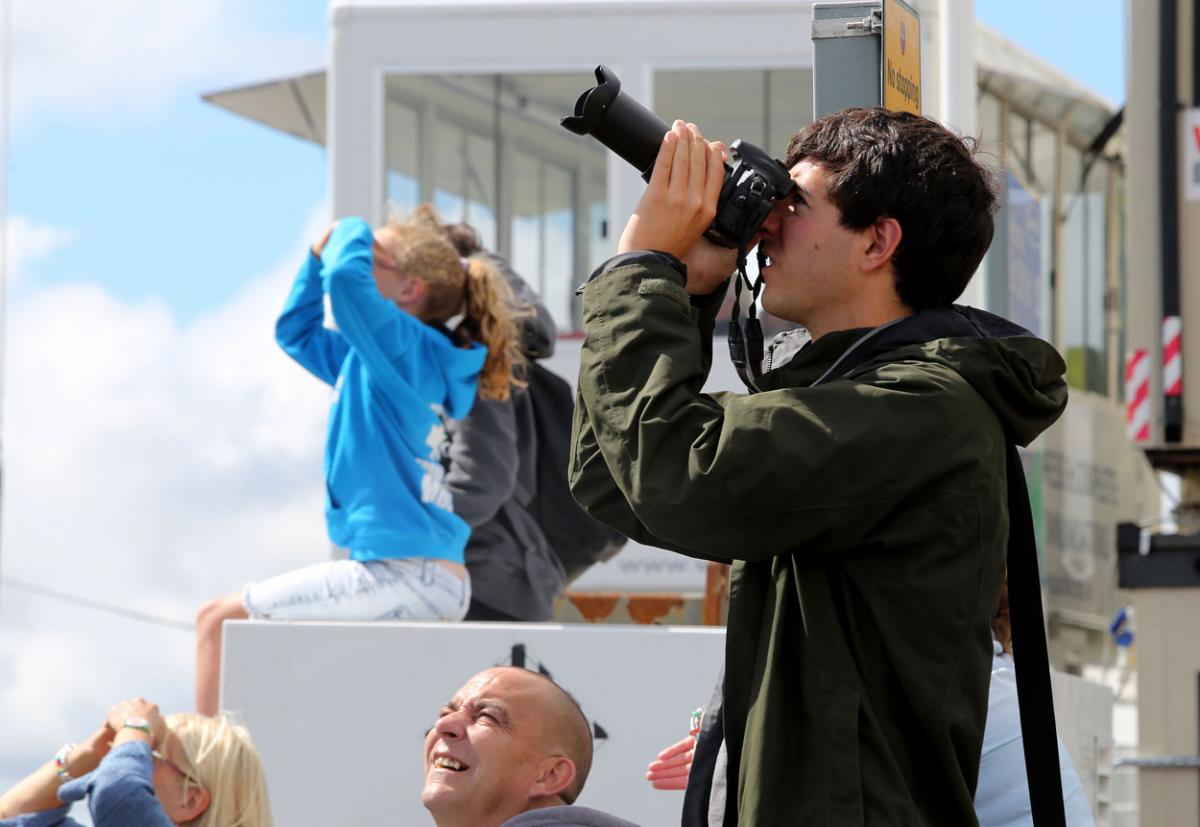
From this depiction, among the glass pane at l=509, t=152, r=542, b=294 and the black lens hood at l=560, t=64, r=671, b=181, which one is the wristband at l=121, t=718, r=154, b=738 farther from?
the glass pane at l=509, t=152, r=542, b=294

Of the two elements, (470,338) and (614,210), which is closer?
(470,338)

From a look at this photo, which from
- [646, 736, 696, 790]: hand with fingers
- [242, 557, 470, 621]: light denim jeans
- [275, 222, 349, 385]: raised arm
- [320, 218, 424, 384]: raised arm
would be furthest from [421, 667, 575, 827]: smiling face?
[275, 222, 349, 385]: raised arm

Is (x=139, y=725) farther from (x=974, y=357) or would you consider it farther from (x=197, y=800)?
(x=974, y=357)

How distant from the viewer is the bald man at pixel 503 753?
301 centimetres

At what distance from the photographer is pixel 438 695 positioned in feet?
14.4

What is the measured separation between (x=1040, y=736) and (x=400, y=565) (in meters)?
2.76

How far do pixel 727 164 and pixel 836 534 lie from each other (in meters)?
0.43

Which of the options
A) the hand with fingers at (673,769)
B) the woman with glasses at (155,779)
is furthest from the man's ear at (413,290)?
the hand with fingers at (673,769)

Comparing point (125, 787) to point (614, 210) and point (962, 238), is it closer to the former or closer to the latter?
point (962, 238)

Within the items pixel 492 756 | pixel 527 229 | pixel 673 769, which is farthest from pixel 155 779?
pixel 527 229

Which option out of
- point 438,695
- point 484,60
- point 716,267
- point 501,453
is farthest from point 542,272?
point 716,267

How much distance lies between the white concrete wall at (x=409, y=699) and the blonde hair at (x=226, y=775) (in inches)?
20.6

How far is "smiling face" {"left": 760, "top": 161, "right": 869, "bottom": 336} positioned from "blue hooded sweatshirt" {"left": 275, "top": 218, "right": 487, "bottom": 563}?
8.30 feet

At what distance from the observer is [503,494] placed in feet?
16.4
